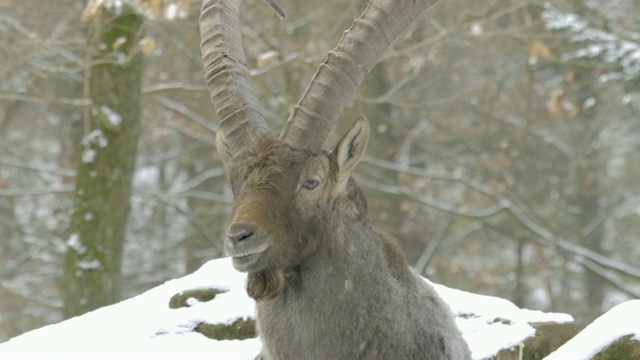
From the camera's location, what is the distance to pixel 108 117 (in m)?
11.9

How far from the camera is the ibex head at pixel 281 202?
464cm

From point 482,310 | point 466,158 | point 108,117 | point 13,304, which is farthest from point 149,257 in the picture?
point 482,310

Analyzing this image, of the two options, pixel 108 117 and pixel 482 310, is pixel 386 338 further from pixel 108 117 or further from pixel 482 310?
pixel 108 117

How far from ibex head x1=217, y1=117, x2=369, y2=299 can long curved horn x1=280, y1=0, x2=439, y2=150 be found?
0.36ft

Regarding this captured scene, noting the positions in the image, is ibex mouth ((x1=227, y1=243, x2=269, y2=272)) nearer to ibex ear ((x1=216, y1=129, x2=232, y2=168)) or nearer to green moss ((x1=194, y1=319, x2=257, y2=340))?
ibex ear ((x1=216, y1=129, x2=232, y2=168))

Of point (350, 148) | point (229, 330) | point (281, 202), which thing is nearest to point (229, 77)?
point (350, 148)

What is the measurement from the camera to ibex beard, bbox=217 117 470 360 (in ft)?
15.6

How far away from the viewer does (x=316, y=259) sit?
199 inches

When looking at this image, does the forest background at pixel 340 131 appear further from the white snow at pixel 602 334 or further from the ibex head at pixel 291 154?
the white snow at pixel 602 334

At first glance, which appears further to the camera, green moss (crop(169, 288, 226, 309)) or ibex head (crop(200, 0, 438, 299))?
green moss (crop(169, 288, 226, 309))

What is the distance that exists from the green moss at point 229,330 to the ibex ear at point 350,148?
10.4 feet

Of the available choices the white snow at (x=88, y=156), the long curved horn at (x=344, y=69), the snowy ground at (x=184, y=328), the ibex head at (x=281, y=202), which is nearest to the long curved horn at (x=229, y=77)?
the ibex head at (x=281, y=202)

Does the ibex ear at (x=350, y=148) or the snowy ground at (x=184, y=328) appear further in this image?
the snowy ground at (x=184, y=328)

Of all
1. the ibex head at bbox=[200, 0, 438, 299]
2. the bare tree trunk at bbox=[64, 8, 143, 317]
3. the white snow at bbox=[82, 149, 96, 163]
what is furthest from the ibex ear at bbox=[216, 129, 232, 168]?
the white snow at bbox=[82, 149, 96, 163]
